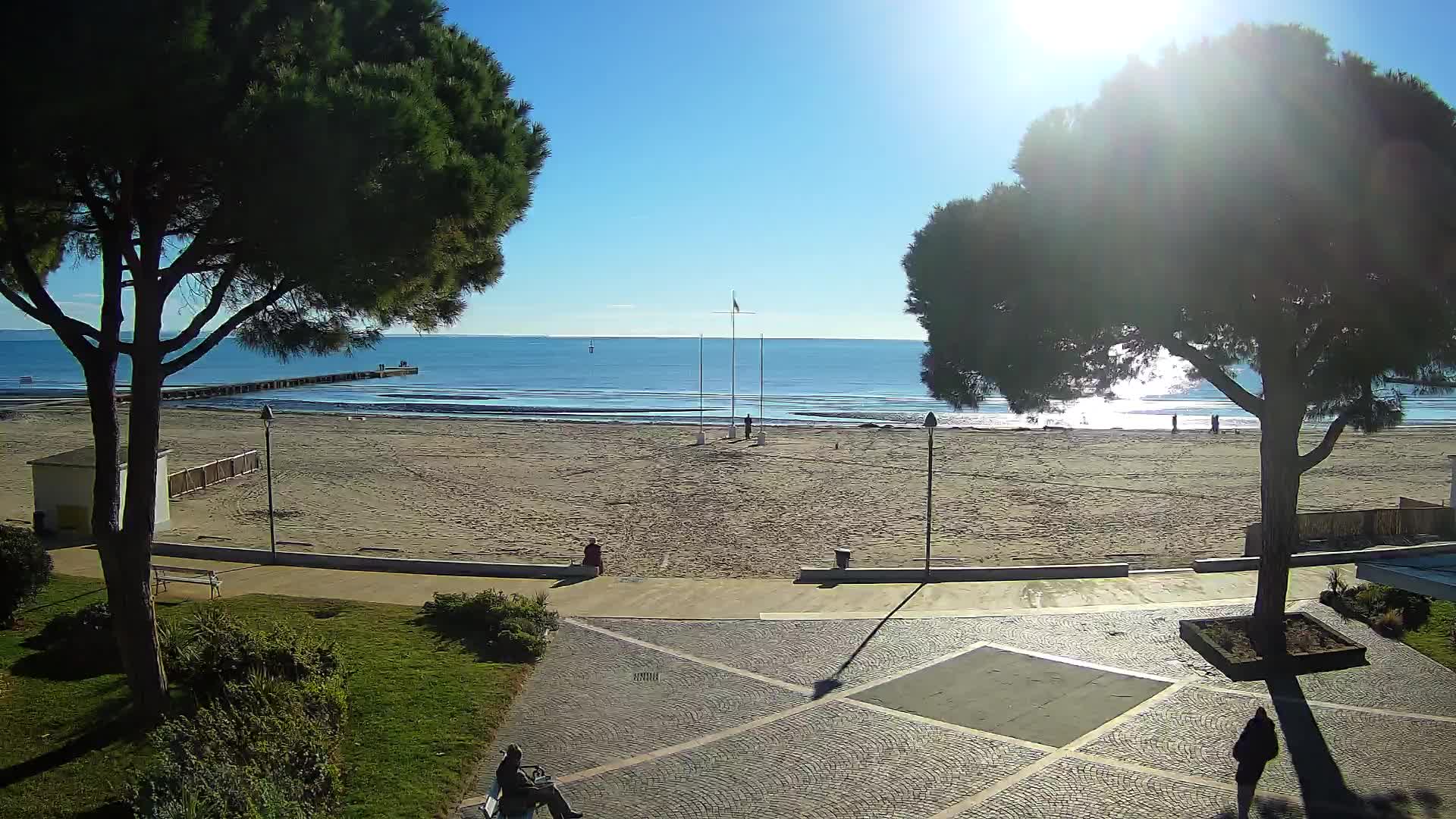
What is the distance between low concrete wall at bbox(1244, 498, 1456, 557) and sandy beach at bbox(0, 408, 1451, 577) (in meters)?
1.84

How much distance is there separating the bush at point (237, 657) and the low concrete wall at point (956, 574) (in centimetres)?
906

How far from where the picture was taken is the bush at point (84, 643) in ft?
34.2

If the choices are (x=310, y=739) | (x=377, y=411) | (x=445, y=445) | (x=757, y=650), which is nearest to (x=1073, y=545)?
(x=757, y=650)

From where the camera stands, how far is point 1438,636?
12.6 m

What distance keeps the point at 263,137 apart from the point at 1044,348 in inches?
374

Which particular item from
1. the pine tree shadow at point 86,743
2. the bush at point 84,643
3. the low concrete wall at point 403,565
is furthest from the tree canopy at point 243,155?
the low concrete wall at point 403,565

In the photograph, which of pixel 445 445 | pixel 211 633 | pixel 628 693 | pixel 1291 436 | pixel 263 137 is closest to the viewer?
pixel 263 137

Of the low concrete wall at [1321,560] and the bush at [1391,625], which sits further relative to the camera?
the low concrete wall at [1321,560]

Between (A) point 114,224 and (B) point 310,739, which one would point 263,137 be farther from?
(B) point 310,739

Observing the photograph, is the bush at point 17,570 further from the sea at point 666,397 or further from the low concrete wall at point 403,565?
the sea at point 666,397

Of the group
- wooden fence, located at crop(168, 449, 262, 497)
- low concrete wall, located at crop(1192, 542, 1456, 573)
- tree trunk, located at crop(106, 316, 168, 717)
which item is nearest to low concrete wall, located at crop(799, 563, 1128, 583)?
low concrete wall, located at crop(1192, 542, 1456, 573)

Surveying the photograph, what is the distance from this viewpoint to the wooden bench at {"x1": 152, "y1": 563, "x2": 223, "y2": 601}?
47.9 ft

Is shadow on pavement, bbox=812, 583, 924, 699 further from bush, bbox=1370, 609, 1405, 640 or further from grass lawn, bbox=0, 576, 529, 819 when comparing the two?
bush, bbox=1370, 609, 1405, 640

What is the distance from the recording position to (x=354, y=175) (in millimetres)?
7859
